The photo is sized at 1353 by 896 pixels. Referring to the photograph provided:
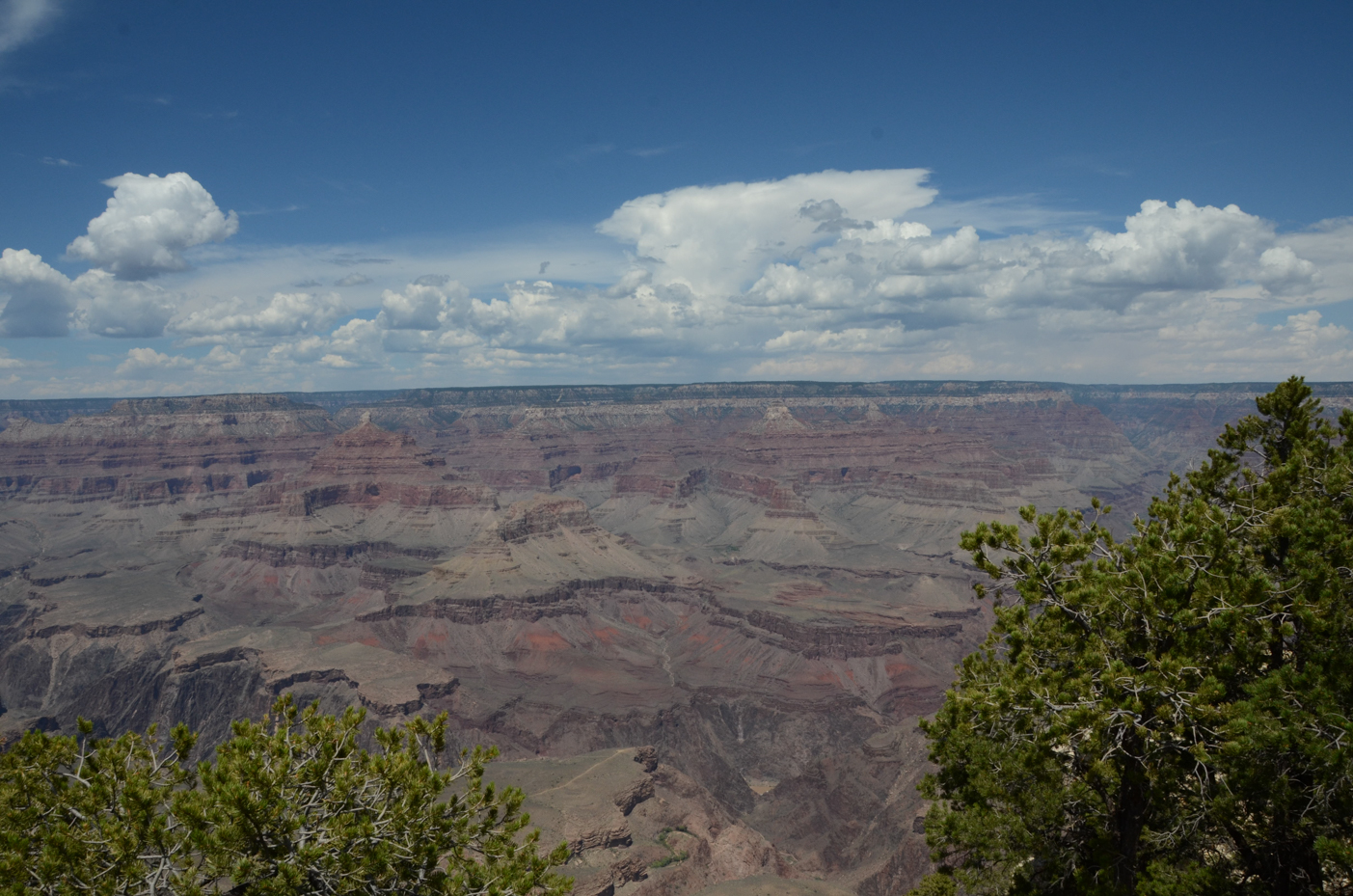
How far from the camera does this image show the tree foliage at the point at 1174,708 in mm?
16719

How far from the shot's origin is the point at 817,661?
142 metres

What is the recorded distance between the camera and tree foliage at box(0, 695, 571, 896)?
14.9 metres

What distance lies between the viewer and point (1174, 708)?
17.8m

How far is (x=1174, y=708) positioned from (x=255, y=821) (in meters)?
20.2

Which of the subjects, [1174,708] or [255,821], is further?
[1174,708]

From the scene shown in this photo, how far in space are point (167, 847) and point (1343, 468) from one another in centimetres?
2963

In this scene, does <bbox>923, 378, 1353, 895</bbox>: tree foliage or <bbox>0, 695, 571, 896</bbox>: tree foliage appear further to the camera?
<bbox>923, 378, 1353, 895</bbox>: tree foliage

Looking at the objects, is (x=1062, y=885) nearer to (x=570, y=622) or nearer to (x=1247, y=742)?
(x=1247, y=742)

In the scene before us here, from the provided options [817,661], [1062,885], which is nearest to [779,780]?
[817,661]

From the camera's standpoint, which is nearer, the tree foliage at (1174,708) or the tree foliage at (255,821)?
the tree foliage at (255,821)

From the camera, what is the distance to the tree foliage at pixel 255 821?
14.9 metres

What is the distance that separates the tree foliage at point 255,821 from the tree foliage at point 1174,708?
40.1 ft

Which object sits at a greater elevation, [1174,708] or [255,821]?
[1174,708]

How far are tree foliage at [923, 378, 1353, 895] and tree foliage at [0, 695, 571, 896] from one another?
40.1ft
